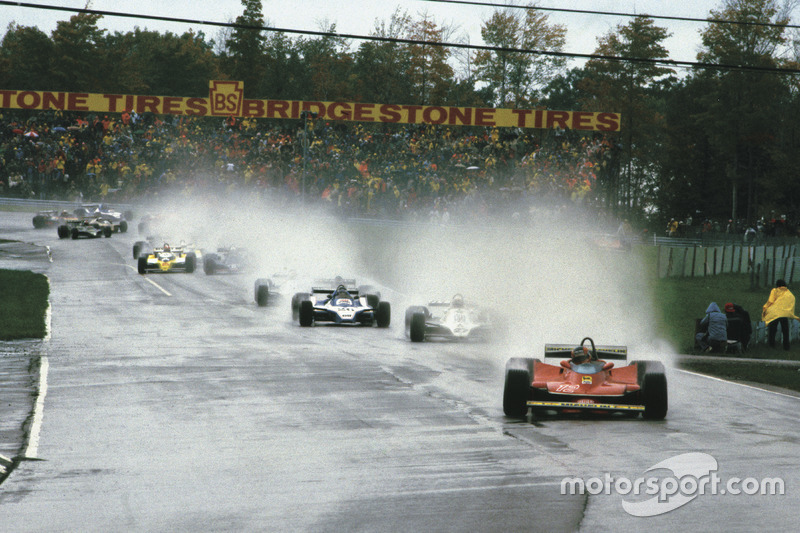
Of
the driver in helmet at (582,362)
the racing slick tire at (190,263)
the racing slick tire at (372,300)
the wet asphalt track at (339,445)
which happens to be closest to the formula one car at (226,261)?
the racing slick tire at (190,263)

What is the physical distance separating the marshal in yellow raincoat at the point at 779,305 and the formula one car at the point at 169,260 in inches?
926

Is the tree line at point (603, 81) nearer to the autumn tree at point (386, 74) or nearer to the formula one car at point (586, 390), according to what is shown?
the autumn tree at point (386, 74)

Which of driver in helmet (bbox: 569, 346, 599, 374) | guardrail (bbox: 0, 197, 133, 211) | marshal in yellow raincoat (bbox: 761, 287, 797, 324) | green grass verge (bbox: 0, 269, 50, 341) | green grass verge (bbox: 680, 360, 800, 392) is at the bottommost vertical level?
green grass verge (bbox: 0, 269, 50, 341)

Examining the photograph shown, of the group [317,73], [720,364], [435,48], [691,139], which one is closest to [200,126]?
[435,48]

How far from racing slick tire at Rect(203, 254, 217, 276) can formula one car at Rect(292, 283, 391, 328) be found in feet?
47.1

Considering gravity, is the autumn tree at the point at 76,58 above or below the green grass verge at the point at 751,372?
above

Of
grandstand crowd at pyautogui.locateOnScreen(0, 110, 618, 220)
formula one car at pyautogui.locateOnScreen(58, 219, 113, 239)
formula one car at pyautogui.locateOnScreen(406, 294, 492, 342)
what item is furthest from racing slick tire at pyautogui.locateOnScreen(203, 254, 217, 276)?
grandstand crowd at pyautogui.locateOnScreen(0, 110, 618, 220)

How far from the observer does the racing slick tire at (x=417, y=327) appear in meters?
22.1

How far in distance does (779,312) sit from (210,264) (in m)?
22.7

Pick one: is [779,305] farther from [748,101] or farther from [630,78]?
[630,78]

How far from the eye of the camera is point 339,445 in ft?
38.0

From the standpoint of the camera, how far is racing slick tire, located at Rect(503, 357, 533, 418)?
13.1 m

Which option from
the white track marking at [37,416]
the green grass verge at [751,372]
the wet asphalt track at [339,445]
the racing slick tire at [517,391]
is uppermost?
the racing slick tire at [517,391]

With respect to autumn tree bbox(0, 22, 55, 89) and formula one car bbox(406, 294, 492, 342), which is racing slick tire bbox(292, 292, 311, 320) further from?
autumn tree bbox(0, 22, 55, 89)
